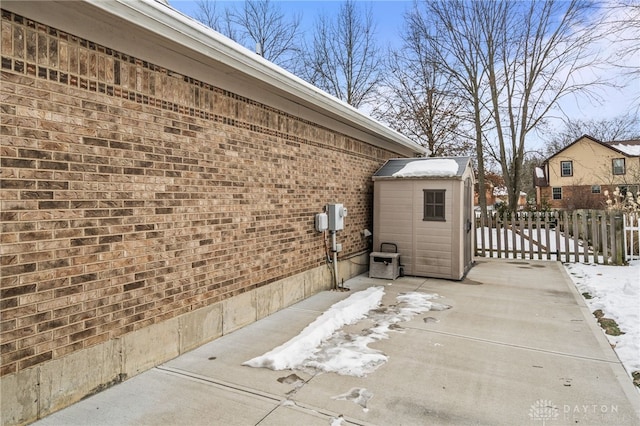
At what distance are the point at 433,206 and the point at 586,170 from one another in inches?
1315

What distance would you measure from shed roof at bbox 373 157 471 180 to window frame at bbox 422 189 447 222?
319 mm

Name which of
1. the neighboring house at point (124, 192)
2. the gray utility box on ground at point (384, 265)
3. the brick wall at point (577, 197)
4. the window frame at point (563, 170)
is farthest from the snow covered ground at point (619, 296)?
the window frame at point (563, 170)

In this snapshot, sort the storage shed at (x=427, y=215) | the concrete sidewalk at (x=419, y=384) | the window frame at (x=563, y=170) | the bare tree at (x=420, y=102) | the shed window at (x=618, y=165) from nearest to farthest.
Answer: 1. the concrete sidewalk at (x=419, y=384)
2. the storage shed at (x=427, y=215)
3. the bare tree at (x=420, y=102)
4. the shed window at (x=618, y=165)
5. the window frame at (x=563, y=170)

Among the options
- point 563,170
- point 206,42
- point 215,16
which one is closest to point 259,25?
point 215,16

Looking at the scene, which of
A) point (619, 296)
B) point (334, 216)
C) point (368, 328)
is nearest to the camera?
point (368, 328)

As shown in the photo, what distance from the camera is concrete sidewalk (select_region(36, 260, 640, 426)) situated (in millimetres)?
2818

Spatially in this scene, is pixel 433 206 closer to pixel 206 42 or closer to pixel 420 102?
pixel 206 42

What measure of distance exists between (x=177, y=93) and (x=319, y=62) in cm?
1916

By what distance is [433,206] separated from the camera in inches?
311

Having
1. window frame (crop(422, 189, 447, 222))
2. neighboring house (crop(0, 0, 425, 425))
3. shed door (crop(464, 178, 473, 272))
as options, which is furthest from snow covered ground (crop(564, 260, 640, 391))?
neighboring house (crop(0, 0, 425, 425))

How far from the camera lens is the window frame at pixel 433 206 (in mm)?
7812

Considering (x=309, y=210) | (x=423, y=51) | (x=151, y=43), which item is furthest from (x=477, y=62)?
(x=151, y=43)

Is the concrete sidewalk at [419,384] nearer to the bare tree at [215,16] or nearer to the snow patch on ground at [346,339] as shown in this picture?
the snow patch on ground at [346,339]

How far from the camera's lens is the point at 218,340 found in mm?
4406
